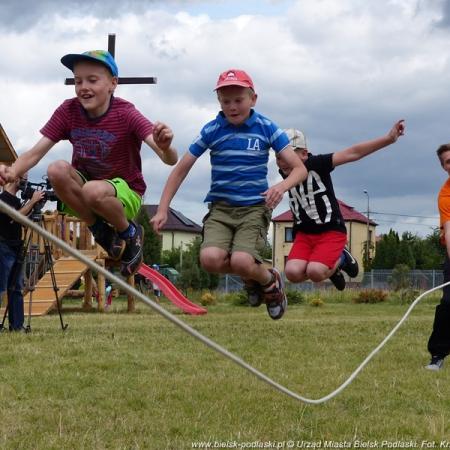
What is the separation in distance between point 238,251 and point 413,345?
527cm

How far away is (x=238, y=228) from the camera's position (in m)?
7.17

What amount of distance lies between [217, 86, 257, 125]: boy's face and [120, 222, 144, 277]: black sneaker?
1288mm

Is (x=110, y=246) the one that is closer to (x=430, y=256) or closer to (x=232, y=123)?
(x=232, y=123)

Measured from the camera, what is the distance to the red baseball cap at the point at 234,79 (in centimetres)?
681

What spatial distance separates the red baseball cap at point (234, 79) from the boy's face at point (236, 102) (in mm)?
87

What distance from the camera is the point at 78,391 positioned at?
7.46 meters

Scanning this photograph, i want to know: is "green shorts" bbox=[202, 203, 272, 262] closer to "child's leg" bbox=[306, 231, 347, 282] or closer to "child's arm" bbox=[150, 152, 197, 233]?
"child's arm" bbox=[150, 152, 197, 233]

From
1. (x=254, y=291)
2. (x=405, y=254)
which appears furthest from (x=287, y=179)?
(x=405, y=254)

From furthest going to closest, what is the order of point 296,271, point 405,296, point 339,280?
point 405,296 < point 339,280 < point 296,271

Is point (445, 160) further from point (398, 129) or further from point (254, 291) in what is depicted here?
point (254, 291)

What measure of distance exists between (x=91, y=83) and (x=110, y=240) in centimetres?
129

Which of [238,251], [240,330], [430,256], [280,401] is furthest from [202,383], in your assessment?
[430,256]

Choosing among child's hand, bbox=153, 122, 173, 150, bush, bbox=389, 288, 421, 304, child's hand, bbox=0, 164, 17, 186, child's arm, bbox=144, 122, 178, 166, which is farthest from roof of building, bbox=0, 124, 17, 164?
child's hand, bbox=153, 122, 173, 150

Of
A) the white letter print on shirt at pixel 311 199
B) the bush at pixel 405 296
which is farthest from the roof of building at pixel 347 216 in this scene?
the white letter print on shirt at pixel 311 199
